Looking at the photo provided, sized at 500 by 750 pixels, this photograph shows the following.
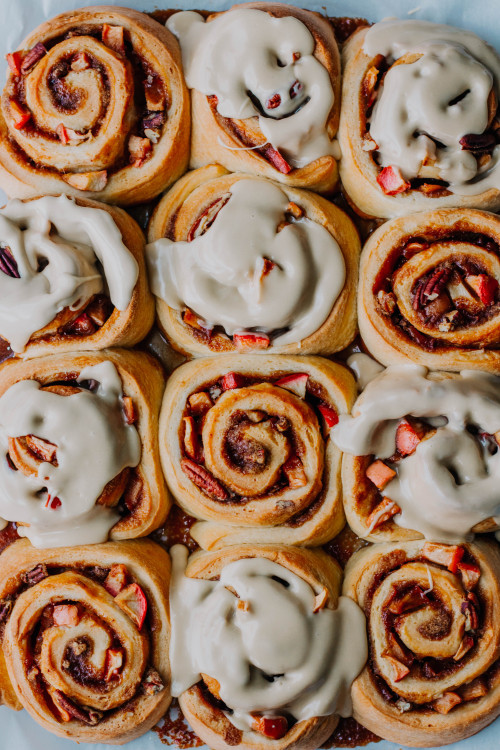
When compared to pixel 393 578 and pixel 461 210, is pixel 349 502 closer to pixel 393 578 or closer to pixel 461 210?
pixel 393 578

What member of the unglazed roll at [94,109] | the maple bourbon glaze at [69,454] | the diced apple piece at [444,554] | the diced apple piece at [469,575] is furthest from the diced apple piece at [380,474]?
the unglazed roll at [94,109]

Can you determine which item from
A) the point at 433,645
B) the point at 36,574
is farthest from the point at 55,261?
the point at 433,645

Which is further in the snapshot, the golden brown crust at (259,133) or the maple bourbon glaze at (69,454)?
the golden brown crust at (259,133)

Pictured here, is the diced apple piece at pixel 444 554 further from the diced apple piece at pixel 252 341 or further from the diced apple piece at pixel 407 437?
the diced apple piece at pixel 252 341

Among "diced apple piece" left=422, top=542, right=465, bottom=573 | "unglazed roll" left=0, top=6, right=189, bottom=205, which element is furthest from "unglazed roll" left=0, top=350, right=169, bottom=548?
"diced apple piece" left=422, top=542, right=465, bottom=573

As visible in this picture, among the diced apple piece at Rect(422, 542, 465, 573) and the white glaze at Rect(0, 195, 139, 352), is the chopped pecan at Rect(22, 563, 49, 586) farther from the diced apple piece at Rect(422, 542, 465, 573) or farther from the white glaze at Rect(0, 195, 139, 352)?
the diced apple piece at Rect(422, 542, 465, 573)

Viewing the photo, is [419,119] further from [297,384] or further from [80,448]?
[80,448]
